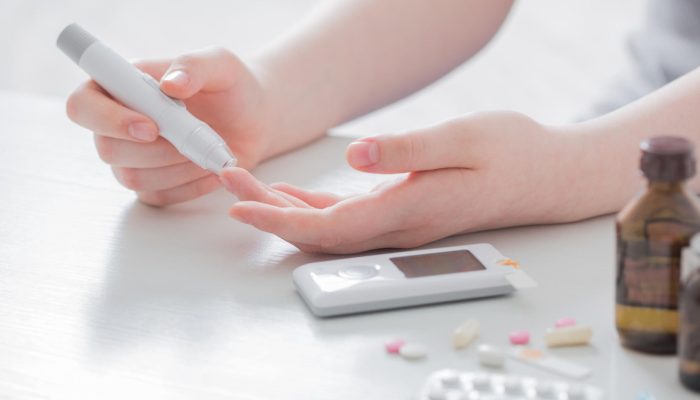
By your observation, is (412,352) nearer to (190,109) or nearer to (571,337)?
(571,337)

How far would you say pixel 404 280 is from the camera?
0.62m

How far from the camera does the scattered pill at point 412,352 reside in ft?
1.80

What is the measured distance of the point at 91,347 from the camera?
582mm

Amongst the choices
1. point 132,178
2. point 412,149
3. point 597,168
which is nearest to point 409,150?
point 412,149

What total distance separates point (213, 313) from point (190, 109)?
0.31 m

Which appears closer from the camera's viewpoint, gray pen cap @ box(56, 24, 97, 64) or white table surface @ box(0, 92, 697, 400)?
white table surface @ box(0, 92, 697, 400)

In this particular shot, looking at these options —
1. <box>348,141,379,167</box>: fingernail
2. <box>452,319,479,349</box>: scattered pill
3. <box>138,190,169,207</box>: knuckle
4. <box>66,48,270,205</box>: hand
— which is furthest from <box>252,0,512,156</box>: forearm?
<box>452,319,479,349</box>: scattered pill

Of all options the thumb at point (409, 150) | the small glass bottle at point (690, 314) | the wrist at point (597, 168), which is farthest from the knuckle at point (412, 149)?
the small glass bottle at point (690, 314)

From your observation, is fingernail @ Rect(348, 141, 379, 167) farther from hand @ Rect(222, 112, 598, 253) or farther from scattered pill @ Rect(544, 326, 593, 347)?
scattered pill @ Rect(544, 326, 593, 347)

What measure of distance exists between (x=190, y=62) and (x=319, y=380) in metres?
0.37

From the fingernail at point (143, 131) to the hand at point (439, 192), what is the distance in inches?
3.2

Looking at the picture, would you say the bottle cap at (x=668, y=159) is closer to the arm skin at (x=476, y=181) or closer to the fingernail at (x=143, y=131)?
the arm skin at (x=476, y=181)

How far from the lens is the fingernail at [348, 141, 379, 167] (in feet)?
2.20

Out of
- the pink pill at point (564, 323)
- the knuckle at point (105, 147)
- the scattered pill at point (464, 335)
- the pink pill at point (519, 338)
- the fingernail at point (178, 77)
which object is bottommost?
the pink pill at point (564, 323)
